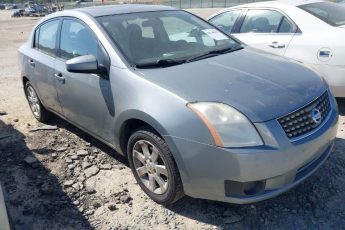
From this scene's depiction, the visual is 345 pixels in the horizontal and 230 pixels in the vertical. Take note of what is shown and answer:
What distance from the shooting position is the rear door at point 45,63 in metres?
4.47

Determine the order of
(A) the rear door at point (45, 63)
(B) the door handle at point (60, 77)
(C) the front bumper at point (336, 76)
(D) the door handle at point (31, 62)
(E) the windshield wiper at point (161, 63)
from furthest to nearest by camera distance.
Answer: (D) the door handle at point (31, 62) → (C) the front bumper at point (336, 76) → (A) the rear door at point (45, 63) → (B) the door handle at point (60, 77) → (E) the windshield wiper at point (161, 63)

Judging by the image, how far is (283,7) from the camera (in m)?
5.42

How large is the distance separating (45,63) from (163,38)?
1.57 m

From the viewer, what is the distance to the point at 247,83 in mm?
3043

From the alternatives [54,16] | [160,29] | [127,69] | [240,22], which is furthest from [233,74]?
[240,22]

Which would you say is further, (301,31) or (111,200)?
(301,31)

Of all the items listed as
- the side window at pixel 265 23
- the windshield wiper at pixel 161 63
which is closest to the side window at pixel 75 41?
the windshield wiper at pixel 161 63

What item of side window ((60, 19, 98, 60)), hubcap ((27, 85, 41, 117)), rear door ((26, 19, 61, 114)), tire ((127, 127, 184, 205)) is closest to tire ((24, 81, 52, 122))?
hubcap ((27, 85, 41, 117))

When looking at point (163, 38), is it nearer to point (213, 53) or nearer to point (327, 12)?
point (213, 53)

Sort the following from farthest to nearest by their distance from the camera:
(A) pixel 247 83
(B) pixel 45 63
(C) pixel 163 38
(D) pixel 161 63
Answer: (B) pixel 45 63 → (C) pixel 163 38 → (D) pixel 161 63 → (A) pixel 247 83

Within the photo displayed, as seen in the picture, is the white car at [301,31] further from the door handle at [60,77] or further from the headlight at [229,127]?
the door handle at [60,77]

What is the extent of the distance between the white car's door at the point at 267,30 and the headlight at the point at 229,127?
2.87 meters

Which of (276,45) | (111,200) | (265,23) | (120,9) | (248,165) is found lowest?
(111,200)

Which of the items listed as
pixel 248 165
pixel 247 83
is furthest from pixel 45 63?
pixel 248 165
